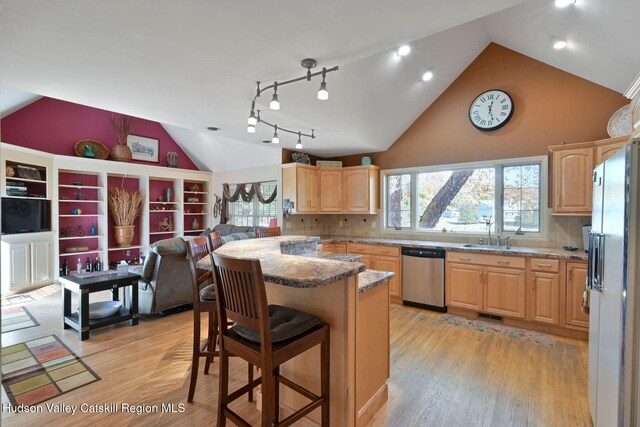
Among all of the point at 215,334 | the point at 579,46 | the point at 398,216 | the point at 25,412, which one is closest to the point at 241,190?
the point at 398,216

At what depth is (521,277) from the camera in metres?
3.84

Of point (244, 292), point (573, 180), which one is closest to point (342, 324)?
point (244, 292)

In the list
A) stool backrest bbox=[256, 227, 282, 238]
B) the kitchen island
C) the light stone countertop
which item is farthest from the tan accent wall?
the light stone countertop

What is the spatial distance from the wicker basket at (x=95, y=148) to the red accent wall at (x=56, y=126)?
16cm

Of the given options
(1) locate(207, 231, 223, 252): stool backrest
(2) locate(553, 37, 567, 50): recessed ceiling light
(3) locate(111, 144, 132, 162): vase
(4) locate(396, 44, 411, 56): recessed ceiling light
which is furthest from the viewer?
(3) locate(111, 144, 132, 162): vase

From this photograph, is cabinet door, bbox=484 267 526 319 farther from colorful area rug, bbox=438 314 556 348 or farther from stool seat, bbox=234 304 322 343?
stool seat, bbox=234 304 322 343

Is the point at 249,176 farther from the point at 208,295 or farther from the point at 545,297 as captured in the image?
the point at 545,297

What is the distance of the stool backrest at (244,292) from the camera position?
1686mm

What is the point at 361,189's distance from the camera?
553 centimetres

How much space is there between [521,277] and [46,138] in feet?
25.6

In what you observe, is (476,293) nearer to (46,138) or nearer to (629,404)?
(629,404)

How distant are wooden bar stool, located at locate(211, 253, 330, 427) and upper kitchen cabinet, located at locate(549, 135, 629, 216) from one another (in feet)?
11.2

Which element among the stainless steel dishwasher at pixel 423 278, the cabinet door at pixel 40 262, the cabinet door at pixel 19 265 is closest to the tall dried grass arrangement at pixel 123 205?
the cabinet door at pixel 40 262

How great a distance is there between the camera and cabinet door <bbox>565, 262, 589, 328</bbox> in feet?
11.5
